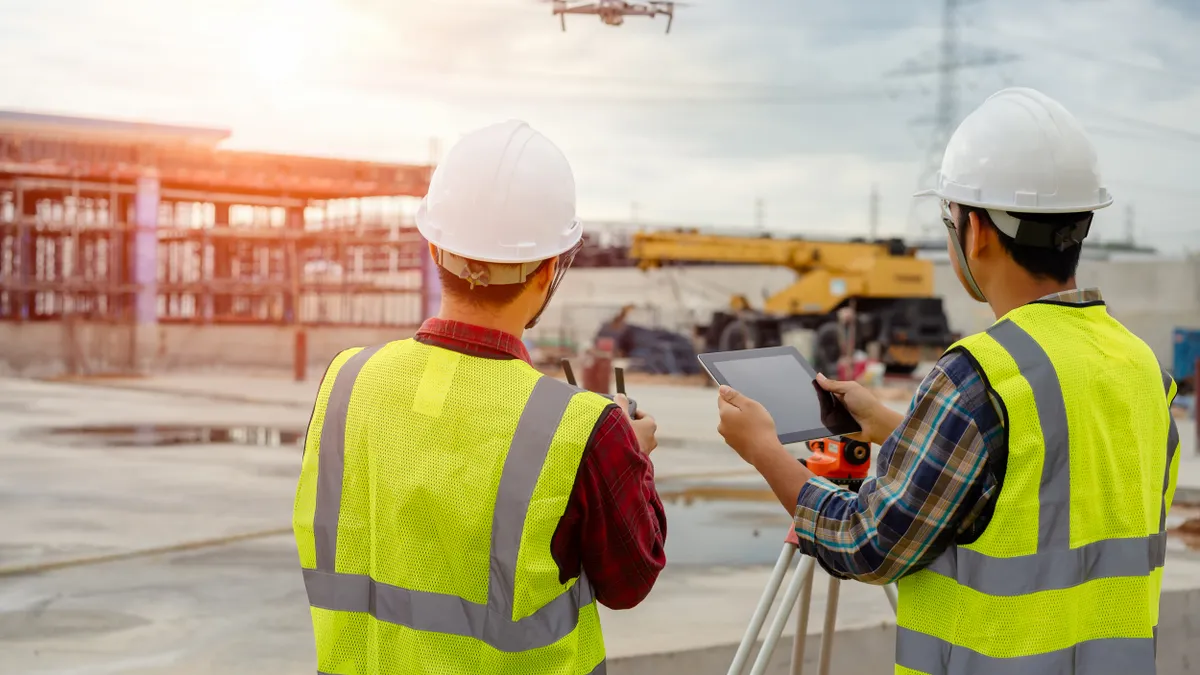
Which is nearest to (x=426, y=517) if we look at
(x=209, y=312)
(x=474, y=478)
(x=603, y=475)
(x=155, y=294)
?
(x=474, y=478)

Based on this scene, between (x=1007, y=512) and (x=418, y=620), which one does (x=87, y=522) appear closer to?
(x=418, y=620)

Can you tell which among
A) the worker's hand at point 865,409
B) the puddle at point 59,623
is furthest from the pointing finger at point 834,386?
the puddle at point 59,623

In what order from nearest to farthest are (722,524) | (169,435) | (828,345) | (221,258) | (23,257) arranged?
(722,524), (169,435), (828,345), (23,257), (221,258)

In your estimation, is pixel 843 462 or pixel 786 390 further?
pixel 843 462

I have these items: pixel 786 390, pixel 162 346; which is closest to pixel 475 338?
pixel 786 390

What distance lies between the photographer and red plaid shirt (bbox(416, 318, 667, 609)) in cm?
179

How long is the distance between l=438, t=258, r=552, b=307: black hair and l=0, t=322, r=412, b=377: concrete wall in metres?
26.8

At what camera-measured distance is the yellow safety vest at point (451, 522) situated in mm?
1758

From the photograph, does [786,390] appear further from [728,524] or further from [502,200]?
[728,524]

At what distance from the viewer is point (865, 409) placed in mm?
2375

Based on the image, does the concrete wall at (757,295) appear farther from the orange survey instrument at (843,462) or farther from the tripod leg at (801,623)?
the orange survey instrument at (843,462)

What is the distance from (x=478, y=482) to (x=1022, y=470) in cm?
87

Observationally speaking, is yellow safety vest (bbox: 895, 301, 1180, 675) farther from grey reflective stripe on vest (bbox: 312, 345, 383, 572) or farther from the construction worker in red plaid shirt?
grey reflective stripe on vest (bbox: 312, 345, 383, 572)

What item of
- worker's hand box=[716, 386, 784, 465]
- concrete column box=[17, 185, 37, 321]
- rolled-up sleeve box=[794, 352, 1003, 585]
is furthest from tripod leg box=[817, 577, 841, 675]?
concrete column box=[17, 185, 37, 321]
